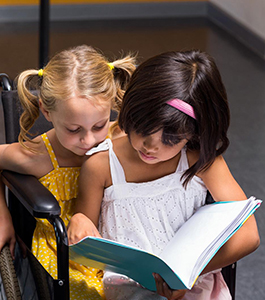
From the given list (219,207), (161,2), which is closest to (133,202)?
(219,207)

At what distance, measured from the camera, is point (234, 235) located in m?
1.24

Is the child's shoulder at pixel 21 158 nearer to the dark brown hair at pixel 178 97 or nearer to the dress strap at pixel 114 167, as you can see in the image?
the dress strap at pixel 114 167

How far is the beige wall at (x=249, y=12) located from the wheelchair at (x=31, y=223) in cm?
309

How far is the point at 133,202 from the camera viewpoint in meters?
1.29

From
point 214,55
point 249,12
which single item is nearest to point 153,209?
point 214,55

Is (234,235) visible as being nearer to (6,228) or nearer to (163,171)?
(163,171)

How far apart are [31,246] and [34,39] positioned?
312 centimetres

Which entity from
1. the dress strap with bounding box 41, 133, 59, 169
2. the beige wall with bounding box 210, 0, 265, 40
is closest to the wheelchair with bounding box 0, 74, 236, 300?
the dress strap with bounding box 41, 133, 59, 169

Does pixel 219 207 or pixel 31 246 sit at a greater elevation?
pixel 219 207

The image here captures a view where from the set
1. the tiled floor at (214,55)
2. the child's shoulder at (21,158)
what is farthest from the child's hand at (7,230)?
the tiled floor at (214,55)

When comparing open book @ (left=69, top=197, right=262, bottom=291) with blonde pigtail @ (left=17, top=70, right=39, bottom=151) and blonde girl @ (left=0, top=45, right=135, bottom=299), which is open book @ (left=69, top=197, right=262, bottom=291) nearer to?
blonde girl @ (left=0, top=45, right=135, bottom=299)

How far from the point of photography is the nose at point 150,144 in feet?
3.78

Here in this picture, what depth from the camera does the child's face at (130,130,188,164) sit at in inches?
45.4

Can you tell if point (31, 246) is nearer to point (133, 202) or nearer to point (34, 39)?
point (133, 202)
